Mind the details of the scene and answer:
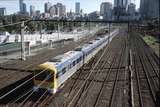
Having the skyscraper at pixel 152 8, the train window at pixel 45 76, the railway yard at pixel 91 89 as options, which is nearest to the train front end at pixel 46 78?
the train window at pixel 45 76

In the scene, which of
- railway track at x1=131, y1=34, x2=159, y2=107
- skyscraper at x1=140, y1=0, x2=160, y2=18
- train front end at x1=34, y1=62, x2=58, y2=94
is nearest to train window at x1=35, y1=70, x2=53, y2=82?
train front end at x1=34, y1=62, x2=58, y2=94

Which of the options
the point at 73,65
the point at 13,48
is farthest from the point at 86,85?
the point at 13,48

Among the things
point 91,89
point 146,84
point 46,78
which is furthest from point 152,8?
point 146,84

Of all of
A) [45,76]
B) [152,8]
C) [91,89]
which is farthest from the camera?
[91,89]

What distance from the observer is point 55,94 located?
62.4 feet

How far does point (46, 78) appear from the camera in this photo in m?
18.0

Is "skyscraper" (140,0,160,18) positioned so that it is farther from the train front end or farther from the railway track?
the train front end

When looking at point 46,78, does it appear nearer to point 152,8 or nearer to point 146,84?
point 152,8

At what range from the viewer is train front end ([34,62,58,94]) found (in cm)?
1795

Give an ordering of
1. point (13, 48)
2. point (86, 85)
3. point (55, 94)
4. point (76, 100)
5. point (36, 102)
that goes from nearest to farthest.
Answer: point (36, 102)
point (76, 100)
point (55, 94)
point (86, 85)
point (13, 48)

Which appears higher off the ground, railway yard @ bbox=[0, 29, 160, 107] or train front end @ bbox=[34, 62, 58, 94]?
train front end @ bbox=[34, 62, 58, 94]

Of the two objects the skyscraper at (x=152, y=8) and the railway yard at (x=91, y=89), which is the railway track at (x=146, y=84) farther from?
the skyscraper at (x=152, y=8)

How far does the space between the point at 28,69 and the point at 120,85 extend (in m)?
11.5

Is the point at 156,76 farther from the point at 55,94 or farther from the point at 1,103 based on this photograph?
the point at 1,103
